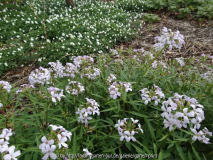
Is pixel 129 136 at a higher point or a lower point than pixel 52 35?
higher

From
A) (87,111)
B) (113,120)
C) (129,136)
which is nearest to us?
(129,136)

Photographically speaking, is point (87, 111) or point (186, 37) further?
point (186, 37)

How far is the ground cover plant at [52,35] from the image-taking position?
15.2 ft

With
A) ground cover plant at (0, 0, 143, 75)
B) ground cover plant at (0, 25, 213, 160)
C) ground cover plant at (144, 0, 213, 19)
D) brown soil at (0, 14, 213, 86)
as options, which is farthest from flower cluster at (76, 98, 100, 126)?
ground cover plant at (144, 0, 213, 19)

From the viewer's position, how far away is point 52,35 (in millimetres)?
5570

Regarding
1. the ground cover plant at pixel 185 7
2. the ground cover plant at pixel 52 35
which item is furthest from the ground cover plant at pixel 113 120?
the ground cover plant at pixel 185 7

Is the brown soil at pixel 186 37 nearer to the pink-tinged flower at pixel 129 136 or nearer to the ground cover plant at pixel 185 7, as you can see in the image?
the ground cover plant at pixel 185 7

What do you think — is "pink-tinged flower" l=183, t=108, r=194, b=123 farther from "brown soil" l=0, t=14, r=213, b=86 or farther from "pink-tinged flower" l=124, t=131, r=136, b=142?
"brown soil" l=0, t=14, r=213, b=86

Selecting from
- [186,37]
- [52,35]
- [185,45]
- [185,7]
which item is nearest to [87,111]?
[52,35]

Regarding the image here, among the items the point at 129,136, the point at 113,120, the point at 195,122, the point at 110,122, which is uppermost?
the point at 195,122

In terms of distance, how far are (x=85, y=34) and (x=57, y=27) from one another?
39.9 inches

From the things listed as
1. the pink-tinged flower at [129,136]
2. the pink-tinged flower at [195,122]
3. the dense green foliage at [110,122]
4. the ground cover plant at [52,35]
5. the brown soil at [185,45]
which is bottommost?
the brown soil at [185,45]

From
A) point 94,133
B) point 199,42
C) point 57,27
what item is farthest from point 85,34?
point 94,133

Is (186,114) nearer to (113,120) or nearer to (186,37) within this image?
(113,120)
